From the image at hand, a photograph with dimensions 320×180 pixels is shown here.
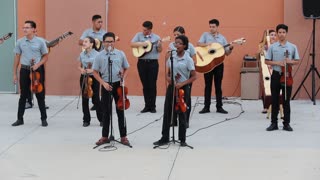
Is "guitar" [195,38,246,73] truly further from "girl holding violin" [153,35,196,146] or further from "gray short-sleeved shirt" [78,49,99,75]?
"girl holding violin" [153,35,196,146]

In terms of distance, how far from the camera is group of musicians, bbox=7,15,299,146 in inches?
403

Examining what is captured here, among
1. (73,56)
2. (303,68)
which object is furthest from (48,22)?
(303,68)

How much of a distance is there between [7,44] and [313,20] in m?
7.68

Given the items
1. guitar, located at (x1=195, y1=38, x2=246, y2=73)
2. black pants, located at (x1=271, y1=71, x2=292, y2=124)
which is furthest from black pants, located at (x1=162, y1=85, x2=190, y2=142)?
guitar, located at (x1=195, y1=38, x2=246, y2=73)

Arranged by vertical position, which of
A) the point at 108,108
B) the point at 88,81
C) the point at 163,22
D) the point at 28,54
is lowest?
the point at 108,108

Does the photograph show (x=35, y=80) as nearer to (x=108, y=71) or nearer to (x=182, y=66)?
(x=108, y=71)

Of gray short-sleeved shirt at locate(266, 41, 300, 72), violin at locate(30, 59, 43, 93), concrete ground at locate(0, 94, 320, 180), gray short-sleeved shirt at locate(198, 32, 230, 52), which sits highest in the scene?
gray short-sleeved shirt at locate(198, 32, 230, 52)

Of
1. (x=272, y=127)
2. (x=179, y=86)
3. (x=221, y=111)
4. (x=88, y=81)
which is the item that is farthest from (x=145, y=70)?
(x=179, y=86)

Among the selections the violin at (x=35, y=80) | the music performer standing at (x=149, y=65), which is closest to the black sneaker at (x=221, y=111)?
the music performer standing at (x=149, y=65)

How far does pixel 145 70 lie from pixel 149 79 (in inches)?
8.4

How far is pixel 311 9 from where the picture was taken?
1535 centimetres

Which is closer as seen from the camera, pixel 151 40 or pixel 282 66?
pixel 282 66

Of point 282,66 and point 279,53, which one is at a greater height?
point 279,53

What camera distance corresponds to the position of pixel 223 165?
30.1 feet
